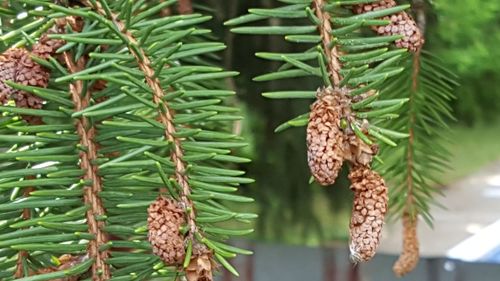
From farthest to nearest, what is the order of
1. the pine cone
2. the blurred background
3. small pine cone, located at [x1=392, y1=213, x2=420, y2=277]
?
the blurred background
small pine cone, located at [x1=392, y1=213, x2=420, y2=277]
the pine cone

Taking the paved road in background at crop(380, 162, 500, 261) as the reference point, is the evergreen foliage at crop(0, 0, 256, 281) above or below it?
above

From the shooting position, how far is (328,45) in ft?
0.83

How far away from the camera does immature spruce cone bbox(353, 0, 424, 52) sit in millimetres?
260

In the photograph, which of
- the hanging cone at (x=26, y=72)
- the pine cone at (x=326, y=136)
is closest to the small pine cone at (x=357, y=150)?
the pine cone at (x=326, y=136)

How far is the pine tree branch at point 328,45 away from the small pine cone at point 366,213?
3cm

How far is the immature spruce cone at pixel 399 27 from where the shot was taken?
0.26 meters

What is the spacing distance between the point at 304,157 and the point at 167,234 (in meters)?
0.58

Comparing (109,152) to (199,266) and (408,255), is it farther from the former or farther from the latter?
(408,255)

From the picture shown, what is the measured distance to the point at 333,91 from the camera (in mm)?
243

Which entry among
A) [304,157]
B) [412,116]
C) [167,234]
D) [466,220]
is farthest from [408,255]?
[466,220]

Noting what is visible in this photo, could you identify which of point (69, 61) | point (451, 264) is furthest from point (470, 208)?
point (69, 61)

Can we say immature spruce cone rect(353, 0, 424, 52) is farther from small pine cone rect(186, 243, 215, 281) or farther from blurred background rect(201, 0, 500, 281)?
blurred background rect(201, 0, 500, 281)

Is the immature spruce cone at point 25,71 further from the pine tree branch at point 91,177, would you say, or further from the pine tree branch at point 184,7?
the pine tree branch at point 184,7

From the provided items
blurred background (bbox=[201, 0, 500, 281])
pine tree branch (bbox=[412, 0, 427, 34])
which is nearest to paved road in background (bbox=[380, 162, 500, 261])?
blurred background (bbox=[201, 0, 500, 281])
